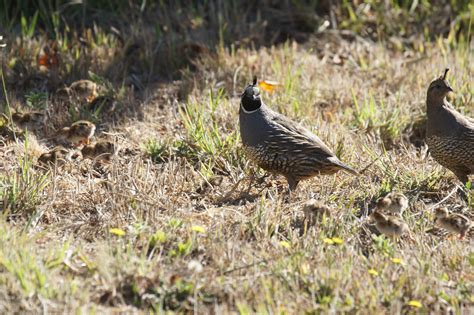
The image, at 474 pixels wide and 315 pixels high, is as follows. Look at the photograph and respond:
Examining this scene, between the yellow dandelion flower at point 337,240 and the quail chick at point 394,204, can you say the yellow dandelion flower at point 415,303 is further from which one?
the quail chick at point 394,204

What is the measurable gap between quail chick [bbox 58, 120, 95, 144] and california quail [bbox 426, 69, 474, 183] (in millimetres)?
2673

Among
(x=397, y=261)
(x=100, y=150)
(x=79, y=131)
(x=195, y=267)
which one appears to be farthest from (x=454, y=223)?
(x=79, y=131)

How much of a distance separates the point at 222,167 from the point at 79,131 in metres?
1.20

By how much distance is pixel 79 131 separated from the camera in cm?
682

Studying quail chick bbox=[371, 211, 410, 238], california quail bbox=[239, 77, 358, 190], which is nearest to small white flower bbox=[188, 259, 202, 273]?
quail chick bbox=[371, 211, 410, 238]

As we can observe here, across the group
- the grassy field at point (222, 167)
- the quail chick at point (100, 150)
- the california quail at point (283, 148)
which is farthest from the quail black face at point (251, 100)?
the quail chick at point (100, 150)

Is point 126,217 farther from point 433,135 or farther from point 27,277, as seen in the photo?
point 433,135

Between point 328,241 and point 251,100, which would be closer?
point 328,241

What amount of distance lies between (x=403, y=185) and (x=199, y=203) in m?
1.53

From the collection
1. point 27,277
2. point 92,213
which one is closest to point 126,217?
point 92,213

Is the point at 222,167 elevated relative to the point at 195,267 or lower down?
lower down

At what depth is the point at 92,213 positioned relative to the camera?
571 centimetres

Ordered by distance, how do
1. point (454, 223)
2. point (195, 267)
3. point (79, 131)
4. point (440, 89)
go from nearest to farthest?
point (195, 267) → point (454, 223) → point (440, 89) → point (79, 131)

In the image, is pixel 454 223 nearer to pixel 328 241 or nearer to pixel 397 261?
pixel 397 261
